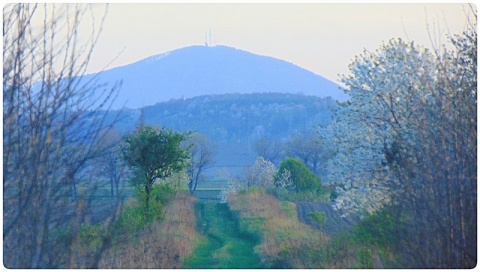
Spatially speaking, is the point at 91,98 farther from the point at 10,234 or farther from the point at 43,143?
the point at 10,234

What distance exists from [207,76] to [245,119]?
20.0m

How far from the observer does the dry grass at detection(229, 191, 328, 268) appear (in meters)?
12.4

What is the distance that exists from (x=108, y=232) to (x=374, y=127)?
6.95m

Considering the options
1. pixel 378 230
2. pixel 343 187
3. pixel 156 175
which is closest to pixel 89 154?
pixel 378 230

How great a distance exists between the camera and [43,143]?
17.7ft

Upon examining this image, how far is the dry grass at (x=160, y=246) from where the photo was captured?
987cm

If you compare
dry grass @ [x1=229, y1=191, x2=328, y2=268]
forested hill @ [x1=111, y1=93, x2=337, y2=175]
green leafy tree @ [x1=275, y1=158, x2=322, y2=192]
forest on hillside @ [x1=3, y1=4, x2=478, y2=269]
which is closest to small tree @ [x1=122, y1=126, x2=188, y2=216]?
forest on hillside @ [x1=3, y1=4, x2=478, y2=269]

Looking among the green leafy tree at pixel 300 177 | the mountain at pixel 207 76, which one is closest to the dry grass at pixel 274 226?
the mountain at pixel 207 76

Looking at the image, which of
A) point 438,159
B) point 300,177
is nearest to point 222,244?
point 438,159

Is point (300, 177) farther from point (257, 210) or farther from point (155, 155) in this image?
point (155, 155)

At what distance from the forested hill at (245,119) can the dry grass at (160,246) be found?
14.9 m

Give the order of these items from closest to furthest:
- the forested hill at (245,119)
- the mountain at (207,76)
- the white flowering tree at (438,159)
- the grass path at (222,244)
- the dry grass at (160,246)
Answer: the white flowering tree at (438,159) < the dry grass at (160,246) < the mountain at (207,76) < the grass path at (222,244) < the forested hill at (245,119)

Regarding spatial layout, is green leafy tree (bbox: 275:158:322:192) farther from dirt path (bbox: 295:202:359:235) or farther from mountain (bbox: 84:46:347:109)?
dirt path (bbox: 295:202:359:235)

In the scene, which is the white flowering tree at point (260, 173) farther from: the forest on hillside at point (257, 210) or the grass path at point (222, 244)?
the forest on hillside at point (257, 210)
